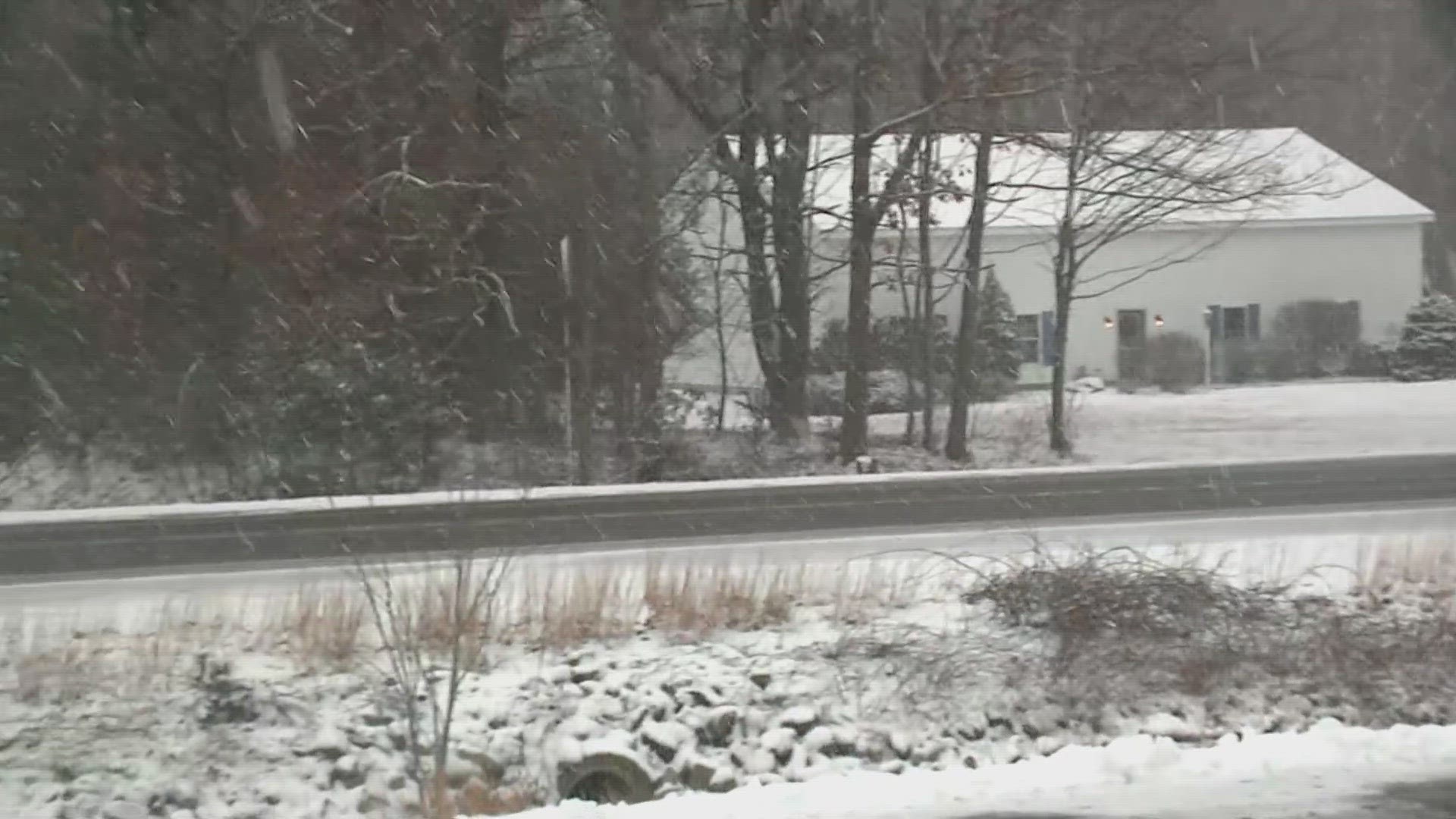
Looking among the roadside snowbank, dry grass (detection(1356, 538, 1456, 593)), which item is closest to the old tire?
the roadside snowbank

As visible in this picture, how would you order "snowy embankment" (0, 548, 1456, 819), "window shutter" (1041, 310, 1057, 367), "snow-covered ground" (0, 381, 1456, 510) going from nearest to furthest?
"snowy embankment" (0, 548, 1456, 819) → "snow-covered ground" (0, 381, 1456, 510) → "window shutter" (1041, 310, 1057, 367)

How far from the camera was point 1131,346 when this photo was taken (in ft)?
127

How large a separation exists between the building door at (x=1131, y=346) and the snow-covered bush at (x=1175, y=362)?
220mm

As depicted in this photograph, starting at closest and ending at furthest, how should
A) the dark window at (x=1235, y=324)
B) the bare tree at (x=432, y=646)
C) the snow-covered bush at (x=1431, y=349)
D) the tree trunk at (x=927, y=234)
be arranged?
1. the bare tree at (x=432, y=646)
2. the tree trunk at (x=927, y=234)
3. the snow-covered bush at (x=1431, y=349)
4. the dark window at (x=1235, y=324)

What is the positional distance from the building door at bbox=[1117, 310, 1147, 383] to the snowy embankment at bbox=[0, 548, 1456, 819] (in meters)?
26.0

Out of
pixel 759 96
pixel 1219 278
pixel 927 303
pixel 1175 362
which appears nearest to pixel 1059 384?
pixel 927 303

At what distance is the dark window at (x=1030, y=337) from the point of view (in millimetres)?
37438

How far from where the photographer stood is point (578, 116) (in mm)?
25203

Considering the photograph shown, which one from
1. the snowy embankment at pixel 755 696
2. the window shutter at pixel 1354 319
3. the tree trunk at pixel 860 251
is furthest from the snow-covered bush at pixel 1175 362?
the snowy embankment at pixel 755 696

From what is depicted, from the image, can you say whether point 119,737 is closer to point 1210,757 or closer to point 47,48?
point 1210,757

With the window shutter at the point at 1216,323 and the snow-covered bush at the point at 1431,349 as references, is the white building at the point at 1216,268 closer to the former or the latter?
the window shutter at the point at 1216,323

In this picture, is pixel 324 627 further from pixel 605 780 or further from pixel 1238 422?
pixel 1238 422

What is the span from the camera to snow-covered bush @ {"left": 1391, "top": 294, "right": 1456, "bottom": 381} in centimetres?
3778

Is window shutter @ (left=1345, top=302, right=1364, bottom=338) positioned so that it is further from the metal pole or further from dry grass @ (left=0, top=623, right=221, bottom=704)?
dry grass @ (left=0, top=623, right=221, bottom=704)
